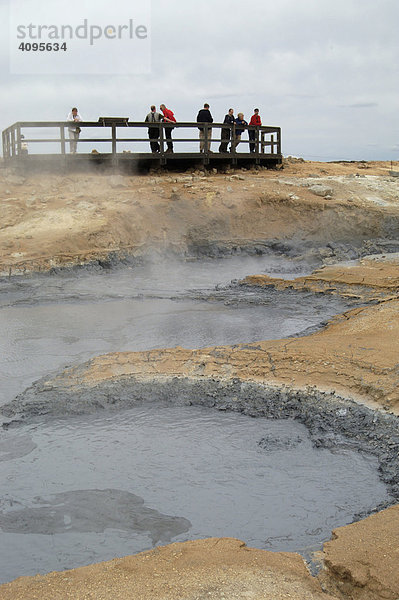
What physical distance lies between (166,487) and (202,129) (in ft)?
41.0

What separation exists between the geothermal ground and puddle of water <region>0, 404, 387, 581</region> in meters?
0.11

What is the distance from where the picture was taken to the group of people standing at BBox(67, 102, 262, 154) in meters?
14.7

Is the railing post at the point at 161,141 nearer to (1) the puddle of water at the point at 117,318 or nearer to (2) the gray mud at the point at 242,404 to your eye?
(1) the puddle of water at the point at 117,318

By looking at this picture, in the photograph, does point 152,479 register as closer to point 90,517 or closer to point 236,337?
point 90,517

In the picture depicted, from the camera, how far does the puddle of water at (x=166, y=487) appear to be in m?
4.04

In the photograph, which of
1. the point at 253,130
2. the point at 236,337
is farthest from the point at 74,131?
the point at 236,337

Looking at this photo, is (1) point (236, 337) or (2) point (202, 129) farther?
(2) point (202, 129)

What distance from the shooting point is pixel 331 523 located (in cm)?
419

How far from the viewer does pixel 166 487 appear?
15.1 feet

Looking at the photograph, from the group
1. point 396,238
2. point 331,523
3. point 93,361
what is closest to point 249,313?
point 93,361

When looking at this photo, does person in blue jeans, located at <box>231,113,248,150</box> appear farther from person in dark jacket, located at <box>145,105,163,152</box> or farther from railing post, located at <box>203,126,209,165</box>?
person in dark jacket, located at <box>145,105,163,152</box>

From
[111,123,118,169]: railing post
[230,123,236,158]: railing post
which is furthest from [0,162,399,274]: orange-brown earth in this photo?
[230,123,236,158]: railing post

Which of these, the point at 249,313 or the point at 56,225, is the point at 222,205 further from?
the point at 249,313

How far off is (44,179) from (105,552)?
1159cm
